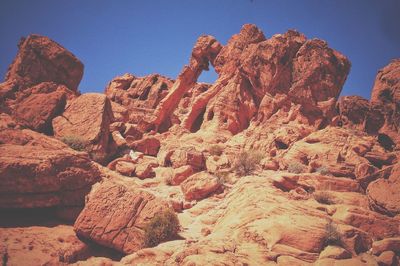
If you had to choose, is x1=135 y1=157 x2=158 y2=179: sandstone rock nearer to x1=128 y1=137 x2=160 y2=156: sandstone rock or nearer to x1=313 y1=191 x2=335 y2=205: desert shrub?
x1=128 y1=137 x2=160 y2=156: sandstone rock

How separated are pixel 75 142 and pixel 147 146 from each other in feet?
22.7

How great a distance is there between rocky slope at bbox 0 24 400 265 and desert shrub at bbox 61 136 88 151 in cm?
6

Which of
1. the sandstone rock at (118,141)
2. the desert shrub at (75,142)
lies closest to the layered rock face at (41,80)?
the desert shrub at (75,142)

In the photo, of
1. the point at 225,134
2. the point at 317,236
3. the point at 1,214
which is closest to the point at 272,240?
the point at 317,236

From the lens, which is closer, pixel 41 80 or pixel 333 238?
pixel 333 238

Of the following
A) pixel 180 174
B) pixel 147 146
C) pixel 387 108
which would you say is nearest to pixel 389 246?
pixel 180 174

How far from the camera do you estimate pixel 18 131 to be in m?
12.1

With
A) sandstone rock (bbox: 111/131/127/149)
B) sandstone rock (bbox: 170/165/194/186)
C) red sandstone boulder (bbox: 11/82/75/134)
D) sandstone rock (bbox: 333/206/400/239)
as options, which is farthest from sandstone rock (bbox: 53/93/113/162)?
sandstone rock (bbox: 333/206/400/239)

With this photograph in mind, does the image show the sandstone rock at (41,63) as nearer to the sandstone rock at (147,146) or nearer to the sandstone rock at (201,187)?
the sandstone rock at (147,146)

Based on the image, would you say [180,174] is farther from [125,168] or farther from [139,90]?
[139,90]

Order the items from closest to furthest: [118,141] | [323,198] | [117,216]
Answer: [117,216] → [323,198] → [118,141]

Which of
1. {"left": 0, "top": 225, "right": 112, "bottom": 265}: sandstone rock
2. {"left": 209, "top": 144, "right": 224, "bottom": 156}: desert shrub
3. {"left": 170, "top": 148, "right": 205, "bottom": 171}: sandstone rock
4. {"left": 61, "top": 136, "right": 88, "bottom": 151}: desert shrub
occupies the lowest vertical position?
{"left": 0, "top": 225, "right": 112, "bottom": 265}: sandstone rock

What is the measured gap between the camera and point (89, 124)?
54.8 feet

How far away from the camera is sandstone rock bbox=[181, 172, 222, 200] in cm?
1344
